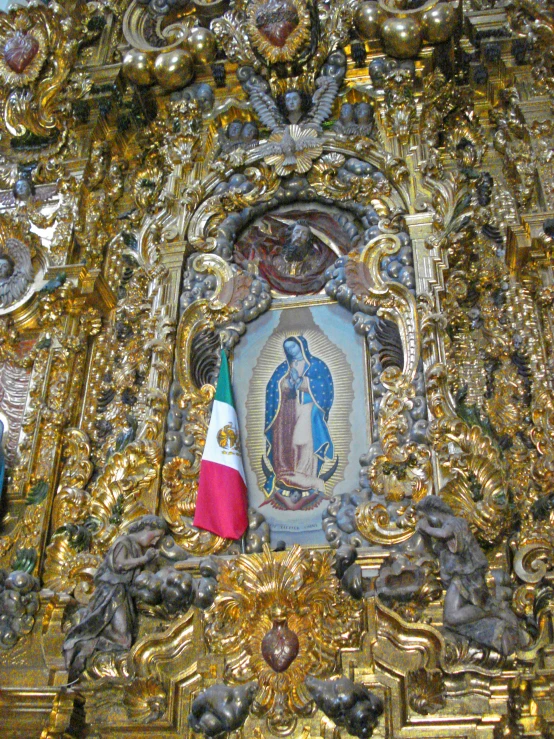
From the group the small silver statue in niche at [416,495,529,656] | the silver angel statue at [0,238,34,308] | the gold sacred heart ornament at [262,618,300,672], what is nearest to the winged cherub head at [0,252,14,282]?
the silver angel statue at [0,238,34,308]

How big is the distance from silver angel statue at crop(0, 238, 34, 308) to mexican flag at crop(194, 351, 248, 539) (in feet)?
6.95

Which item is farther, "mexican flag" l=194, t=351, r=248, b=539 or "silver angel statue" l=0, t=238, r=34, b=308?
"silver angel statue" l=0, t=238, r=34, b=308

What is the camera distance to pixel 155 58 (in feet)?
27.1

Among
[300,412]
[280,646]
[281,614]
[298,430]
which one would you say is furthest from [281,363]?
[280,646]

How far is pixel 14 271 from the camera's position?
786cm

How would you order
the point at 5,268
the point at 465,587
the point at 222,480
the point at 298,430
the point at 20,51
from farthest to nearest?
the point at 20,51, the point at 5,268, the point at 298,430, the point at 222,480, the point at 465,587

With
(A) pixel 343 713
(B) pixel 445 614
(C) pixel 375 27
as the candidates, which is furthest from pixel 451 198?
(A) pixel 343 713

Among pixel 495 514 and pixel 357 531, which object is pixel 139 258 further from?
pixel 495 514

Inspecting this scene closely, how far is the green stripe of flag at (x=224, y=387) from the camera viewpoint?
677 cm

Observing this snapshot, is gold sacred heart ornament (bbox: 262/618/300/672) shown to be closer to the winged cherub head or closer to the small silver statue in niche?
the small silver statue in niche

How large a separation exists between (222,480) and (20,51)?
4.79 meters

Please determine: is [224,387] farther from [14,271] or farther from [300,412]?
[14,271]

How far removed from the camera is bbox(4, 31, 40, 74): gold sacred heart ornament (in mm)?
8641

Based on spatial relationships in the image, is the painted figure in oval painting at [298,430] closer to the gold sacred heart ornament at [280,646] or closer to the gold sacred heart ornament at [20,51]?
the gold sacred heart ornament at [280,646]
